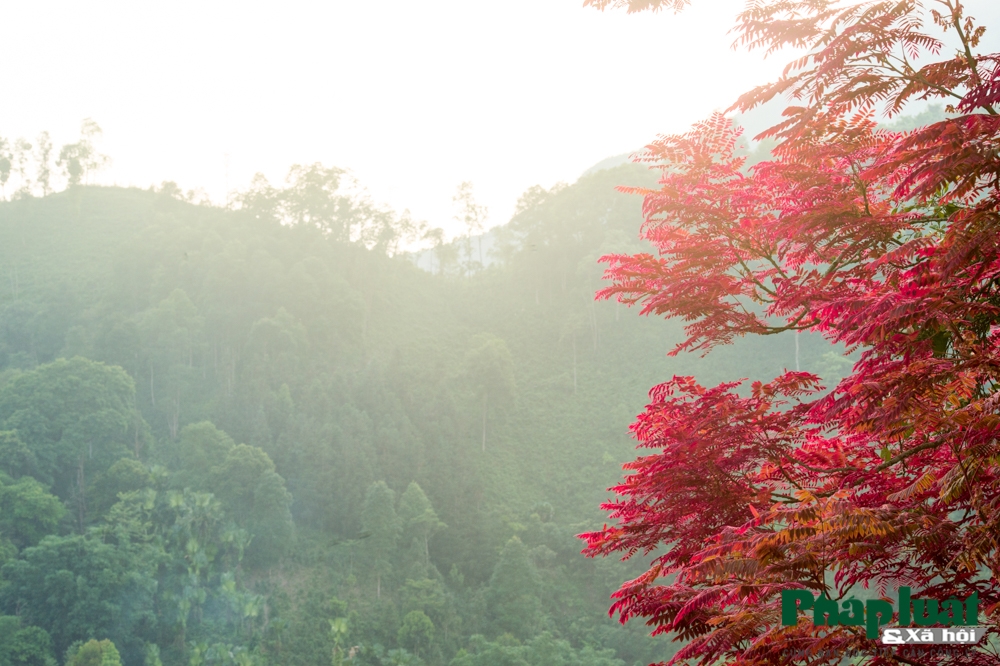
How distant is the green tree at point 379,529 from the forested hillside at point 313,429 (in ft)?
0.39

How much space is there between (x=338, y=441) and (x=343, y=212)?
67.3 ft

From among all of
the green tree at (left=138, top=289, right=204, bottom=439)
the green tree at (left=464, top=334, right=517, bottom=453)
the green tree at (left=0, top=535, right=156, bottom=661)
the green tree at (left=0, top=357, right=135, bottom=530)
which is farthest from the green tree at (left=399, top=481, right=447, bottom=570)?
the green tree at (left=138, top=289, right=204, bottom=439)

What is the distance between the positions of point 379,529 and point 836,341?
86.4 ft

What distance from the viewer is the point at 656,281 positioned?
4.11 meters

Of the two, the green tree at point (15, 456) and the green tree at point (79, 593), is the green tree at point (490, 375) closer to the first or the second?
the green tree at point (79, 593)

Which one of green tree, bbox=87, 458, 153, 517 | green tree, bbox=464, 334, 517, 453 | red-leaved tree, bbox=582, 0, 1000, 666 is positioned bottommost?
green tree, bbox=87, 458, 153, 517

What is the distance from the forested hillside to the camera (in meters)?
23.9

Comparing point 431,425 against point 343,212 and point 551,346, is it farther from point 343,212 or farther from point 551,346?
point 343,212

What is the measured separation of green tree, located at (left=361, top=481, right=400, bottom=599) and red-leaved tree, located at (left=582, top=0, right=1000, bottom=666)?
25.1 metres

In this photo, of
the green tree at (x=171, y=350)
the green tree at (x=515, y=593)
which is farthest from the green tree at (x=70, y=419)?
the green tree at (x=515, y=593)

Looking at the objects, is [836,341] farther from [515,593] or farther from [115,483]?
[115,483]

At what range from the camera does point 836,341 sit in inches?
143

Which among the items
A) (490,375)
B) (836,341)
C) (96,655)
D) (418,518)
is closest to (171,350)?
(490,375)

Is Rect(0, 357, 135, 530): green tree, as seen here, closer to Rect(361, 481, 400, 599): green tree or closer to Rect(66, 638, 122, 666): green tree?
Rect(66, 638, 122, 666): green tree
